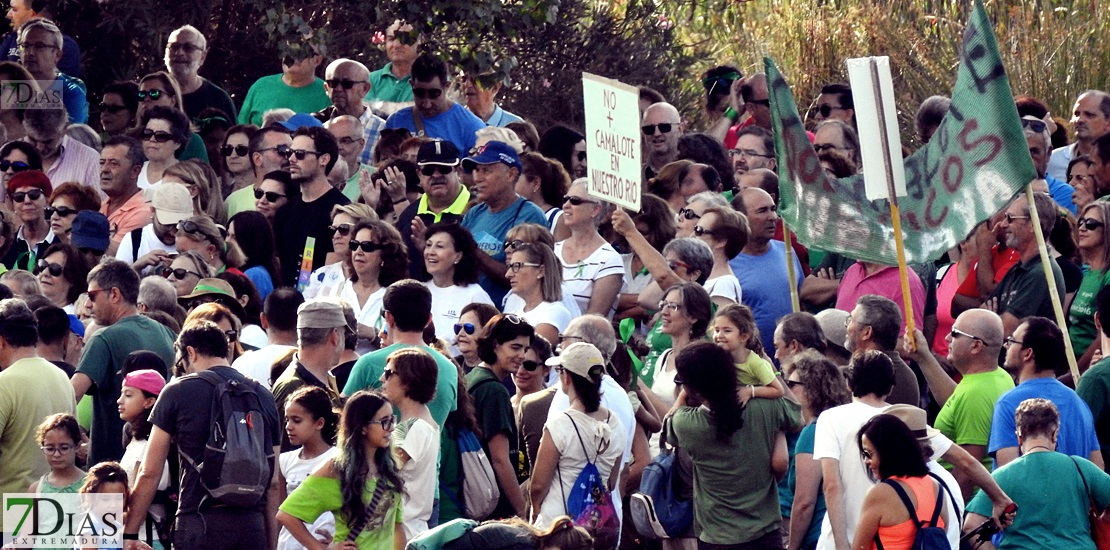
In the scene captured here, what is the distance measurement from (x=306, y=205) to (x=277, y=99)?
2638mm

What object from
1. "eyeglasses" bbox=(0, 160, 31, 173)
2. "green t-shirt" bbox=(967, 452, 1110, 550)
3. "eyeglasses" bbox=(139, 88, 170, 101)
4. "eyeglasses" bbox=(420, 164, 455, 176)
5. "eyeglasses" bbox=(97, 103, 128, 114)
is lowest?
"green t-shirt" bbox=(967, 452, 1110, 550)

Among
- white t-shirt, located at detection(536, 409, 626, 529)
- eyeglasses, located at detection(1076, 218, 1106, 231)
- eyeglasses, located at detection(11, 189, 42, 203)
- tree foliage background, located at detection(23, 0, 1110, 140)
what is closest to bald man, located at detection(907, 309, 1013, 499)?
eyeglasses, located at detection(1076, 218, 1106, 231)

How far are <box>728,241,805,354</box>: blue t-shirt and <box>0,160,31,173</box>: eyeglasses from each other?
15.2 ft

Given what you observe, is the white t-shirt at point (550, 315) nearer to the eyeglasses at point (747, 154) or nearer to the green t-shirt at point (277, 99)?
the eyeglasses at point (747, 154)

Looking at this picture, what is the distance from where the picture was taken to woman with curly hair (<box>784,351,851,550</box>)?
8.56 metres

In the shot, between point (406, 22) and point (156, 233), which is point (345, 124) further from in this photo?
point (156, 233)

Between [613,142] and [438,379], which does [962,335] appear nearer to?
[438,379]

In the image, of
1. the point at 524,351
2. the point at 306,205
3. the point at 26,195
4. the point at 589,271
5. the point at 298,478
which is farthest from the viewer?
the point at 26,195

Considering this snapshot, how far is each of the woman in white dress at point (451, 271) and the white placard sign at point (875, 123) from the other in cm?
232

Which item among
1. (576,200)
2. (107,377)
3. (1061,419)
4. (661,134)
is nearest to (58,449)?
(107,377)

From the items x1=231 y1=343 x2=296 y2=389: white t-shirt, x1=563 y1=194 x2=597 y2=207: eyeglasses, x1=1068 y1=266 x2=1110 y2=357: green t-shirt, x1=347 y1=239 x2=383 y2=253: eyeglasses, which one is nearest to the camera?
x1=231 y1=343 x2=296 y2=389: white t-shirt

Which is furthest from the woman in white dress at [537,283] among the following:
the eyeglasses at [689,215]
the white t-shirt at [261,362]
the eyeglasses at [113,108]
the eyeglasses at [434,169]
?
the eyeglasses at [113,108]

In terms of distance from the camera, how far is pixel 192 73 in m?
14.3

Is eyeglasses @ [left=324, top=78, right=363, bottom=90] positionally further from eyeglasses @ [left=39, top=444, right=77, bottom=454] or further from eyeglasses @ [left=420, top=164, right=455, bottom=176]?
eyeglasses @ [left=39, top=444, right=77, bottom=454]
